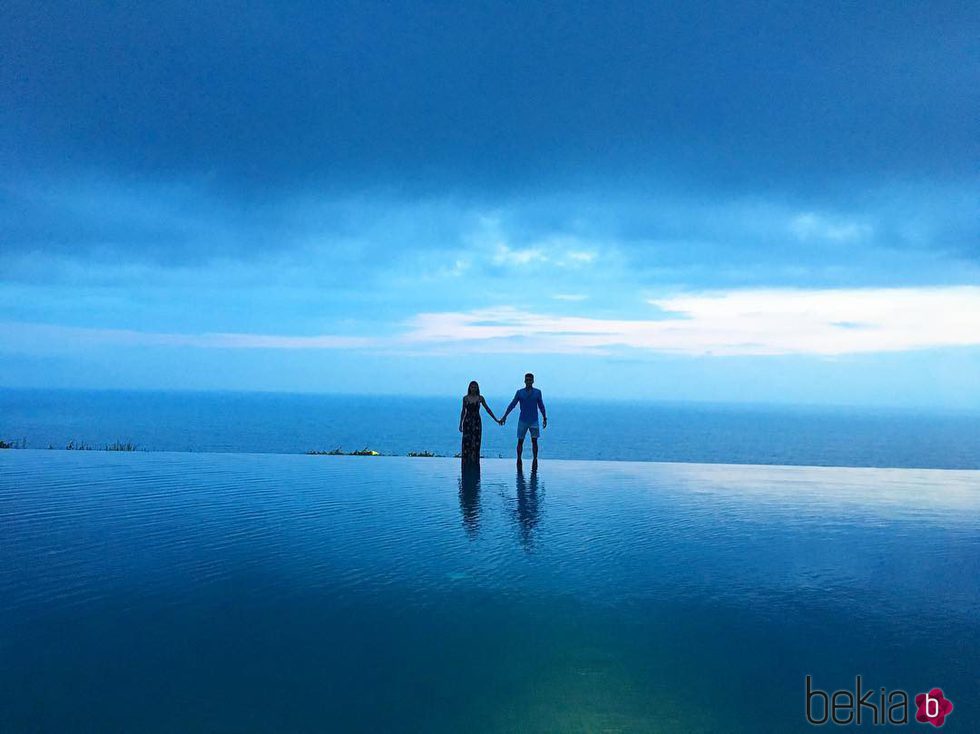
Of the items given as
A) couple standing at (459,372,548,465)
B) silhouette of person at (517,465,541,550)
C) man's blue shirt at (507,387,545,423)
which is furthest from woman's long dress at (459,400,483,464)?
silhouette of person at (517,465,541,550)

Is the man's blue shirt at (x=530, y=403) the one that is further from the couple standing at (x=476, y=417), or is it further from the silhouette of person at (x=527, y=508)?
the silhouette of person at (x=527, y=508)

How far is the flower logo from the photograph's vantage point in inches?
175

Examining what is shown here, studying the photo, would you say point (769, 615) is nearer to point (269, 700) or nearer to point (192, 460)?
point (269, 700)

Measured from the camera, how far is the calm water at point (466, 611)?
175 inches

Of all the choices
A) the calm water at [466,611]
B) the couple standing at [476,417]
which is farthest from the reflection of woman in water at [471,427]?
the calm water at [466,611]

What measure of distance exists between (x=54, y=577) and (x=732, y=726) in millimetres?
6506

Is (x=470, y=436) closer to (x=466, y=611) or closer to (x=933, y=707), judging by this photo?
(x=466, y=611)
